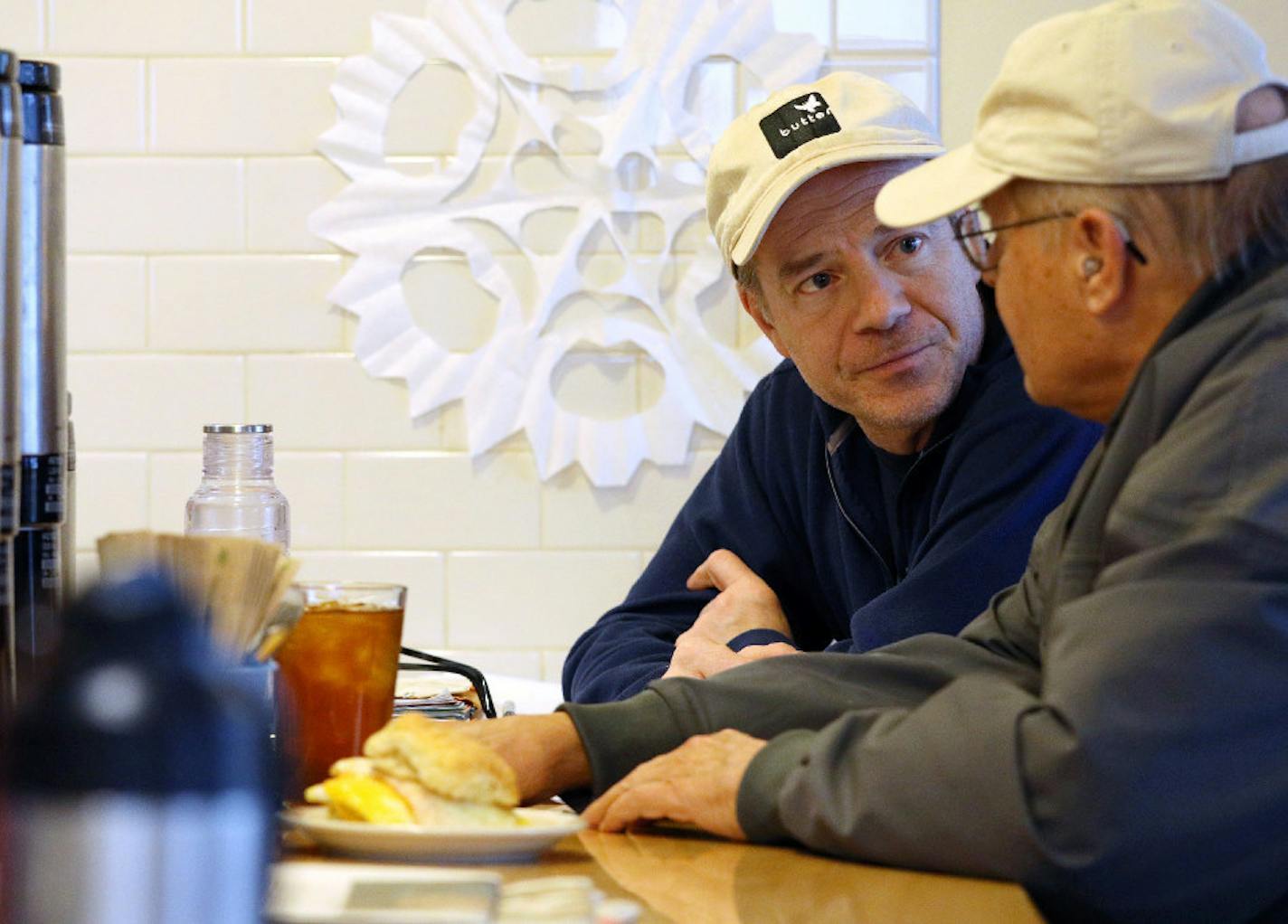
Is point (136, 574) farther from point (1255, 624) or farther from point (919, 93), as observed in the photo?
point (919, 93)

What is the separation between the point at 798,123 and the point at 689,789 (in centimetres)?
112

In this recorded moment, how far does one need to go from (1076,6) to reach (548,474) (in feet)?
4.25

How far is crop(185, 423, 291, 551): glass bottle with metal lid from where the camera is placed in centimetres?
191

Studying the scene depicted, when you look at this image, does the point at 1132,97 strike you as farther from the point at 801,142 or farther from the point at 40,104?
the point at 801,142

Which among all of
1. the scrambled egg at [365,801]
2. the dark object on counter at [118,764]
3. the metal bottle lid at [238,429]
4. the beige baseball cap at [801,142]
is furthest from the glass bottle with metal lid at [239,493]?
the dark object on counter at [118,764]

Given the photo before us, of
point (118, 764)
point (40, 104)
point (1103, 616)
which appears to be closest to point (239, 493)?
point (40, 104)

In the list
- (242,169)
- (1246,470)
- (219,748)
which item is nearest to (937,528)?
(1246,470)

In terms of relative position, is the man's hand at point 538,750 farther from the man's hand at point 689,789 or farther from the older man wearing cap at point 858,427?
the older man wearing cap at point 858,427

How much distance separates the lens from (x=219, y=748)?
569mm

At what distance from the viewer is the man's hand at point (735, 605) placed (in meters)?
2.05

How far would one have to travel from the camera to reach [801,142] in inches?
79.8

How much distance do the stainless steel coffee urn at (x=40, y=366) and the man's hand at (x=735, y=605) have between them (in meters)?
1.08

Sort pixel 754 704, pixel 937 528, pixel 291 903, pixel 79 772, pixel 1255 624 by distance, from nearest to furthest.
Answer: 1. pixel 79 772
2. pixel 291 903
3. pixel 1255 624
4. pixel 754 704
5. pixel 937 528

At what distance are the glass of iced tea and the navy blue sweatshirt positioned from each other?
740mm
